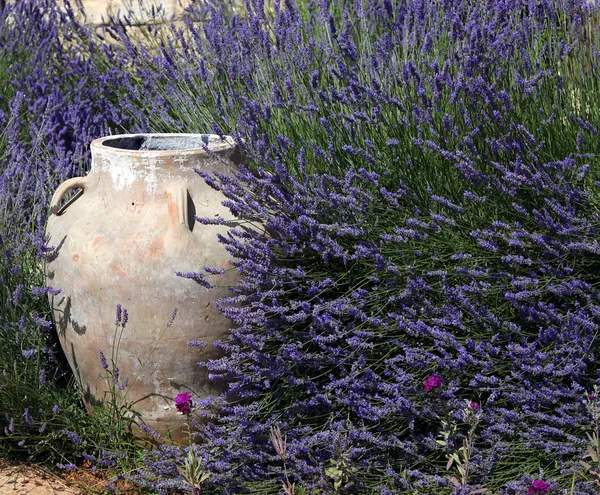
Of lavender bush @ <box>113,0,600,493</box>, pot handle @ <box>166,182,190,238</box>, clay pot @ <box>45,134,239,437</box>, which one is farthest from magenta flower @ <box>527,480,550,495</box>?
pot handle @ <box>166,182,190,238</box>

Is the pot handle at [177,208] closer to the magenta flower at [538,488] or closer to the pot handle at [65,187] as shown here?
the pot handle at [65,187]

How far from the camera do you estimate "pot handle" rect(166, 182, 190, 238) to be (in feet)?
8.25

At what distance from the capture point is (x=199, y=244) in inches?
98.9

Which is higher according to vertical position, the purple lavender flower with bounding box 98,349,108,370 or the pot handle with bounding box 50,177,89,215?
the pot handle with bounding box 50,177,89,215

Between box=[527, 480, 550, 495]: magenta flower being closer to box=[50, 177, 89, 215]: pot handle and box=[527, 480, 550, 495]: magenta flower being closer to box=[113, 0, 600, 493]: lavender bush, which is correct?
box=[113, 0, 600, 493]: lavender bush

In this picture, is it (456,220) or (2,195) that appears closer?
(456,220)

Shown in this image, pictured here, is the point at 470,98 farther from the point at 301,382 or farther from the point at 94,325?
the point at 94,325

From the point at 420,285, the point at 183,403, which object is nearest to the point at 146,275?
the point at 183,403

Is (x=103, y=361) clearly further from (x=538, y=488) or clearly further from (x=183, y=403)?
(x=538, y=488)

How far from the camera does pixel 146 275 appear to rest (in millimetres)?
2475

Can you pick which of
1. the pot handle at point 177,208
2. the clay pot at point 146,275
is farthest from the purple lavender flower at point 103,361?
the pot handle at point 177,208

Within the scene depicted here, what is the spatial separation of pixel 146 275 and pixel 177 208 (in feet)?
0.78

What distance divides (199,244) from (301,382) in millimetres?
544

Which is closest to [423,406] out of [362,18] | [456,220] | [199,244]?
[456,220]
